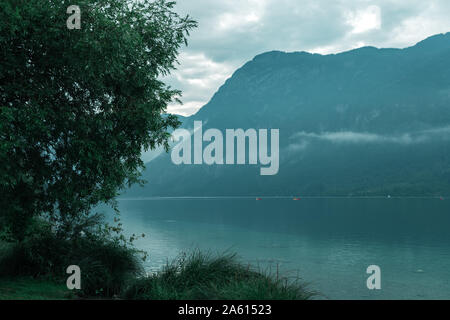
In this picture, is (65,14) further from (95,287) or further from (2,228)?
(95,287)

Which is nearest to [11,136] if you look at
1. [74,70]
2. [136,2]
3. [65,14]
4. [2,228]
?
[74,70]

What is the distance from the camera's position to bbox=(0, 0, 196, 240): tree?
13.5 m

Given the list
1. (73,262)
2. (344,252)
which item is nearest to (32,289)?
(73,262)

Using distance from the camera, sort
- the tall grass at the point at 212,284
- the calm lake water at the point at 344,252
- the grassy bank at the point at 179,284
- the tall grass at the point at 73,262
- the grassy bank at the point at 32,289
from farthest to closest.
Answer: the calm lake water at the point at 344,252, the tall grass at the point at 73,262, the grassy bank at the point at 32,289, the grassy bank at the point at 179,284, the tall grass at the point at 212,284

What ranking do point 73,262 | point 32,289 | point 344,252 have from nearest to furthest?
point 32,289, point 73,262, point 344,252

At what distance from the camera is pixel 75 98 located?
16172 mm

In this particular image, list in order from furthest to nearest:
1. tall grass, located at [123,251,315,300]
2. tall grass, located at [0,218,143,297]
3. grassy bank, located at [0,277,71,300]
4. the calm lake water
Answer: the calm lake water, tall grass, located at [0,218,143,297], grassy bank, located at [0,277,71,300], tall grass, located at [123,251,315,300]

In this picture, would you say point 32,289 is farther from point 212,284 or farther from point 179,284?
point 212,284

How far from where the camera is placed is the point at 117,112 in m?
15.5

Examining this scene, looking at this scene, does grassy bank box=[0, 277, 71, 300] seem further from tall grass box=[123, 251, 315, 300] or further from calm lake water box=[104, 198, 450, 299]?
calm lake water box=[104, 198, 450, 299]

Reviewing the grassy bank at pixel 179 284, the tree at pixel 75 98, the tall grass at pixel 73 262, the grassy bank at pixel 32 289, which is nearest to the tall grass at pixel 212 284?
the grassy bank at pixel 179 284

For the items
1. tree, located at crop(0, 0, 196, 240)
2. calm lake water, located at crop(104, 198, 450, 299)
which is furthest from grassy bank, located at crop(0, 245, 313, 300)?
calm lake water, located at crop(104, 198, 450, 299)

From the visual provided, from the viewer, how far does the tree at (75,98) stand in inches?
530

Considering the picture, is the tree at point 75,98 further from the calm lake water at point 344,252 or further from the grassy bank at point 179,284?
the calm lake water at point 344,252
